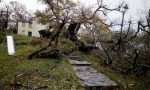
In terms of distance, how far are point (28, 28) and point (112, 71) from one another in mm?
52004

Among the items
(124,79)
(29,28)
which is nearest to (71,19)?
(124,79)

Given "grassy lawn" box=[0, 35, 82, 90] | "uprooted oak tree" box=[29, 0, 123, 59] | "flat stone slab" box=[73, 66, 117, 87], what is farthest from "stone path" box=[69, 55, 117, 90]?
"uprooted oak tree" box=[29, 0, 123, 59]

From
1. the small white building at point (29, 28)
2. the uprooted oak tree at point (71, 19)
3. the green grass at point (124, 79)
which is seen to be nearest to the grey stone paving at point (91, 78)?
the green grass at point (124, 79)

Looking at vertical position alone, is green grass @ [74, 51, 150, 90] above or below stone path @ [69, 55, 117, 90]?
below

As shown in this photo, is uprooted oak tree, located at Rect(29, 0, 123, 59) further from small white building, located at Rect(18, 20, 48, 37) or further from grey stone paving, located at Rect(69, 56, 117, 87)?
small white building, located at Rect(18, 20, 48, 37)

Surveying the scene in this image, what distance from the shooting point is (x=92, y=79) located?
1274 centimetres

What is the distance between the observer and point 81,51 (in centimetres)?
2203

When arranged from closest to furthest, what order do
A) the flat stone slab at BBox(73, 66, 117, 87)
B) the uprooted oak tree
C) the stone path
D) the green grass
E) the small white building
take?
the stone path → the flat stone slab at BBox(73, 66, 117, 87) → the green grass → the uprooted oak tree → the small white building

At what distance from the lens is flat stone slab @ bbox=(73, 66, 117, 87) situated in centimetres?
1172

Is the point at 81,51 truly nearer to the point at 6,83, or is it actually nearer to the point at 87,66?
the point at 87,66

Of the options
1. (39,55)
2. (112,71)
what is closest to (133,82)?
(112,71)

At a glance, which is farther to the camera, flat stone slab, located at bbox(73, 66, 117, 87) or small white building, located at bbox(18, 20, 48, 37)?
small white building, located at bbox(18, 20, 48, 37)

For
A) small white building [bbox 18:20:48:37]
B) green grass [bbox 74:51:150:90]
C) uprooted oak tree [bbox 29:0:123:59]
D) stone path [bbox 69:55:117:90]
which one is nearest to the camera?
stone path [bbox 69:55:117:90]

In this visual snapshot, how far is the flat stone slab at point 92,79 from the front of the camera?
11719 mm
